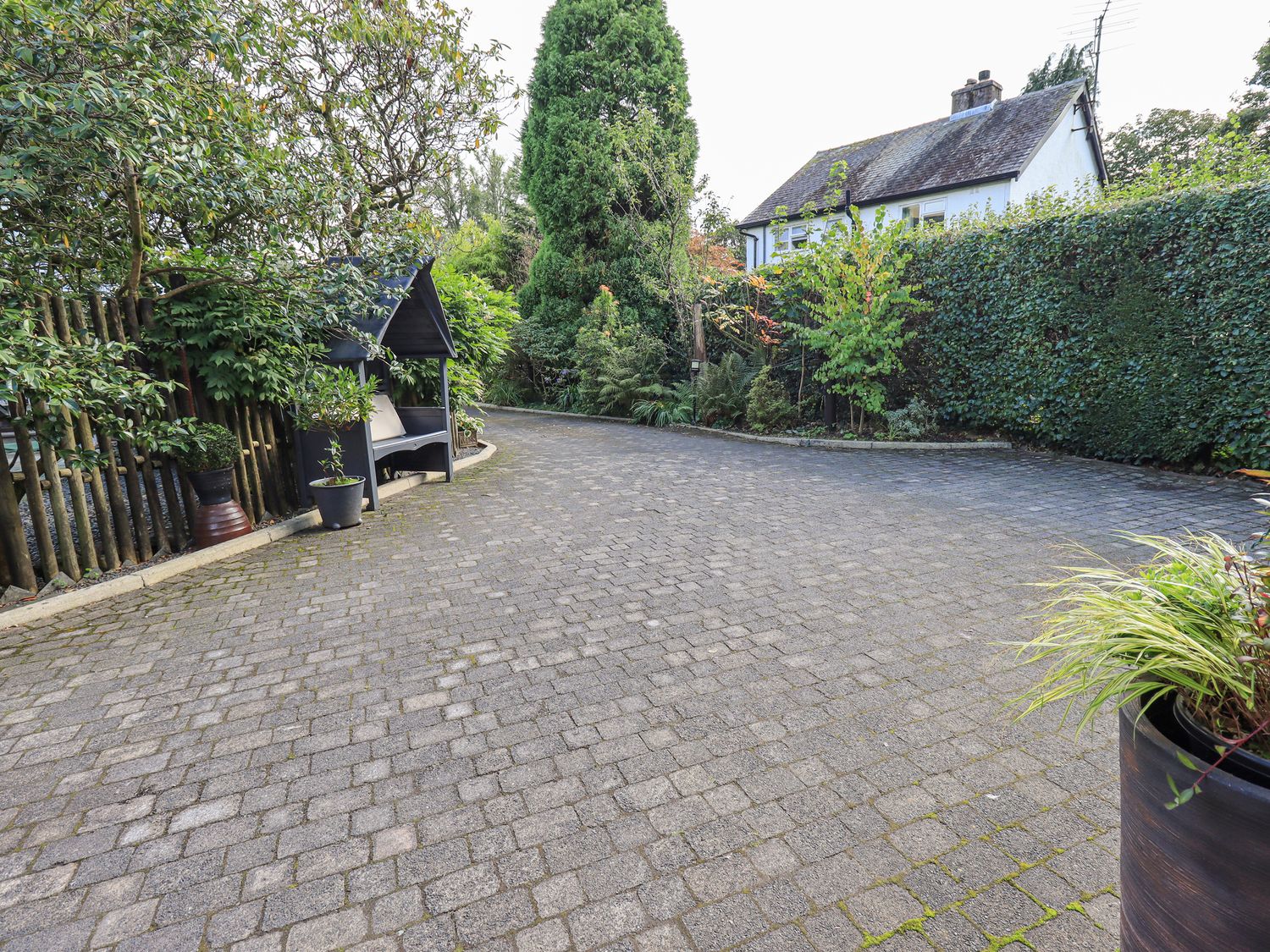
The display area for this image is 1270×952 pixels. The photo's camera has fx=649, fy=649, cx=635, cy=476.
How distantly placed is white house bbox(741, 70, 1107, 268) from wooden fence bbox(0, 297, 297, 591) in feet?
50.3

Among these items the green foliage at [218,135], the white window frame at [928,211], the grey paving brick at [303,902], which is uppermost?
the white window frame at [928,211]

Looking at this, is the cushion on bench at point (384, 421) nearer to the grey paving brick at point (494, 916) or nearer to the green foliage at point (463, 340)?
the green foliage at point (463, 340)

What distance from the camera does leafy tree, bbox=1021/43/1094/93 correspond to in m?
29.7

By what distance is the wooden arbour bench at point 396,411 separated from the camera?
6387 mm

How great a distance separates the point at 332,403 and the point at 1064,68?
128ft

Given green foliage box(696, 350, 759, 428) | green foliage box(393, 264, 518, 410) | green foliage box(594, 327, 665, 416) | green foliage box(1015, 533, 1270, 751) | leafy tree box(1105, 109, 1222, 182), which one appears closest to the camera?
green foliage box(1015, 533, 1270, 751)

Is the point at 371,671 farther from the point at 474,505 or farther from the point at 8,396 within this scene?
the point at 474,505

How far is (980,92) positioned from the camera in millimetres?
20453

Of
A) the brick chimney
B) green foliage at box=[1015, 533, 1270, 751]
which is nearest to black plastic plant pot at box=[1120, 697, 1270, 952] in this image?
green foliage at box=[1015, 533, 1270, 751]

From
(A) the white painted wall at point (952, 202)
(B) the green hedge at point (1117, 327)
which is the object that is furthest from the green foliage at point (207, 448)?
(A) the white painted wall at point (952, 202)

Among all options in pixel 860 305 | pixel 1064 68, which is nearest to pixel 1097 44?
pixel 1064 68

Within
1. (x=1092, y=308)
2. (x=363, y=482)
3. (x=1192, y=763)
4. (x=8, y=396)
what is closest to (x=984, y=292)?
(x=1092, y=308)

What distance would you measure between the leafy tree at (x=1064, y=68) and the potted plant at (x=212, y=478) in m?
36.9

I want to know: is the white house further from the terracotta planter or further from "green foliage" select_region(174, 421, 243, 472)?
the terracotta planter
